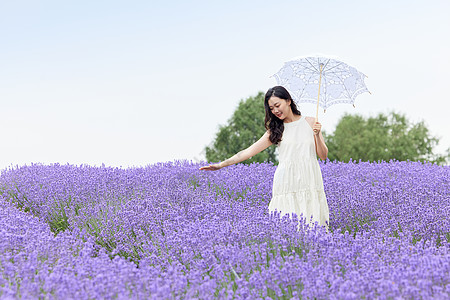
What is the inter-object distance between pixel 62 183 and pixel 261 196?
8.00 feet

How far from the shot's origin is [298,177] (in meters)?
4.17

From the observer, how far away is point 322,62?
185 inches

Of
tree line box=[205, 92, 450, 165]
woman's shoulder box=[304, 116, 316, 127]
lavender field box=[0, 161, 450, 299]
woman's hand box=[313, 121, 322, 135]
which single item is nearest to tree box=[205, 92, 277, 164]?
tree line box=[205, 92, 450, 165]

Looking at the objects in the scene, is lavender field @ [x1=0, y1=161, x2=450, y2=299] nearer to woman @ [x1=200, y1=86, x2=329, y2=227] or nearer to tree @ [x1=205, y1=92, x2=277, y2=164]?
woman @ [x1=200, y1=86, x2=329, y2=227]

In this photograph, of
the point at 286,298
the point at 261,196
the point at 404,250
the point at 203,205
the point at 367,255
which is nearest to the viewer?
the point at 286,298

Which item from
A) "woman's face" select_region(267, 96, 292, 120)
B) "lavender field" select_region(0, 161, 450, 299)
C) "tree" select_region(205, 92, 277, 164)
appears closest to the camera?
"lavender field" select_region(0, 161, 450, 299)

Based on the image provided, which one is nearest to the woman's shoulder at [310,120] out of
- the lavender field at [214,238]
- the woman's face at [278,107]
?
the woman's face at [278,107]

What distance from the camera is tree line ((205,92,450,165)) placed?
15281 mm

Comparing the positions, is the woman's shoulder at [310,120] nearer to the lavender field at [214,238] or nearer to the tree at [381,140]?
the lavender field at [214,238]

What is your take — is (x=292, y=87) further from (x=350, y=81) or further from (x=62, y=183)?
(x=62, y=183)

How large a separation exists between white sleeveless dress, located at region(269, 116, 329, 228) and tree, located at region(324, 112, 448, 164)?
1404 centimetres

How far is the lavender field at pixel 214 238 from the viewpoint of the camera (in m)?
2.42

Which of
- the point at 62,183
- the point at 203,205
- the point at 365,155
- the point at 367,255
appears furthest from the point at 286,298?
the point at 365,155

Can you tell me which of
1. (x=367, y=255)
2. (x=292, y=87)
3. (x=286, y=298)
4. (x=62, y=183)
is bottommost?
(x=286, y=298)
